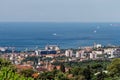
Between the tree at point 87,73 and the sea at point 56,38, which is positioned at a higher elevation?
the tree at point 87,73

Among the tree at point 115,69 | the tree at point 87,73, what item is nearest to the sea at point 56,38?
the tree at point 115,69

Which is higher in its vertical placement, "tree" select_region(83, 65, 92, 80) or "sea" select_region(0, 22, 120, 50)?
"tree" select_region(83, 65, 92, 80)

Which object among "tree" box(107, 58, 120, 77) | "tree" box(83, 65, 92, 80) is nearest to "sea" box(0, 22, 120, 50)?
"tree" box(107, 58, 120, 77)

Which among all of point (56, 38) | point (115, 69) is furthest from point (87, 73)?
point (56, 38)

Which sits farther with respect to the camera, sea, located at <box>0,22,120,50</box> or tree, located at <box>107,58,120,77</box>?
sea, located at <box>0,22,120,50</box>

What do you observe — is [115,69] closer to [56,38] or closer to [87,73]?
[87,73]

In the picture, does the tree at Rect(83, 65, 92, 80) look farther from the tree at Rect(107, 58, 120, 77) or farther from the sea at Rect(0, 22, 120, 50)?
the sea at Rect(0, 22, 120, 50)

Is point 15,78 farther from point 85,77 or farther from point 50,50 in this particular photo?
point 50,50

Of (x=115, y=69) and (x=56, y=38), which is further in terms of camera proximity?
(x=56, y=38)

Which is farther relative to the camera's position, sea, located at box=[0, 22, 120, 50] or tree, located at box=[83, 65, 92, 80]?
sea, located at box=[0, 22, 120, 50]

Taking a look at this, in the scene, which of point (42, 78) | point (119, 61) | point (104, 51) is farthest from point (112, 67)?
point (104, 51)

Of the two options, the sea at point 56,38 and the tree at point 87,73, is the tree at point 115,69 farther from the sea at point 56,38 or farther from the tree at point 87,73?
the sea at point 56,38

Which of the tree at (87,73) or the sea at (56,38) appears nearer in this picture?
the tree at (87,73)
